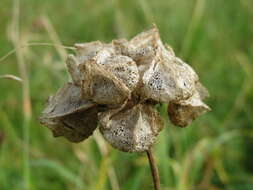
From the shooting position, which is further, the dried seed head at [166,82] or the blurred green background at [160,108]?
the blurred green background at [160,108]

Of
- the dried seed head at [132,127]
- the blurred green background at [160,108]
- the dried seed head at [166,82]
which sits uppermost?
the blurred green background at [160,108]

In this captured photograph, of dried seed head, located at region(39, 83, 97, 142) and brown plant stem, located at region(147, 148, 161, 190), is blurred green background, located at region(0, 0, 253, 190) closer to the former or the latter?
dried seed head, located at region(39, 83, 97, 142)

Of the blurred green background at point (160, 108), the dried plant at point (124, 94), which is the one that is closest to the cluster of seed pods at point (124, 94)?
the dried plant at point (124, 94)

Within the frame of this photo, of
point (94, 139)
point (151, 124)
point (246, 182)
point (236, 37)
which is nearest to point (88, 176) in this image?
point (94, 139)

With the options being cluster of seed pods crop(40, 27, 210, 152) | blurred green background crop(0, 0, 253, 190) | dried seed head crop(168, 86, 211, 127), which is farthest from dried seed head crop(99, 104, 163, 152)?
blurred green background crop(0, 0, 253, 190)

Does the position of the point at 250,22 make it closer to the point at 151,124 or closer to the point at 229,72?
the point at 229,72

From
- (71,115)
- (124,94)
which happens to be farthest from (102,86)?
(71,115)

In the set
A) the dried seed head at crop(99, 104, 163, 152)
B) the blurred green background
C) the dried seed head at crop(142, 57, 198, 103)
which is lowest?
the dried seed head at crop(99, 104, 163, 152)

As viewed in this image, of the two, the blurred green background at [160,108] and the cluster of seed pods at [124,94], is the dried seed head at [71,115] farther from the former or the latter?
the blurred green background at [160,108]

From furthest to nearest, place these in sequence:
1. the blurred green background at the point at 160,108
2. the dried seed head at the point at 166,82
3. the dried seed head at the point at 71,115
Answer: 1. the blurred green background at the point at 160,108
2. the dried seed head at the point at 71,115
3. the dried seed head at the point at 166,82
